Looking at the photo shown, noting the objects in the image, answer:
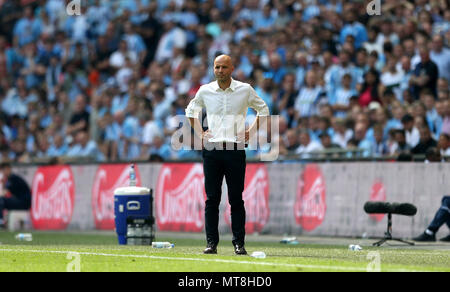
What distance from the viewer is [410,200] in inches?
773

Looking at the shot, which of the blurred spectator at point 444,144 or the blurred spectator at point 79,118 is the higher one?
the blurred spectator at point 79,118

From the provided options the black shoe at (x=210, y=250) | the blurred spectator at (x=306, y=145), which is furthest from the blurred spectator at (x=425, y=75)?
the black shoe at (x=210, y=250)

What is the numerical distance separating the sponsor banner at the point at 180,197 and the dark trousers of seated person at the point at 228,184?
8460mm

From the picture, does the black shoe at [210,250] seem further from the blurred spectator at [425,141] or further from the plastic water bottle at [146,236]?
the blurred spectator at [425,141]

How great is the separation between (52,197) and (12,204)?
101cm

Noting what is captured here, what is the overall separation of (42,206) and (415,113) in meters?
10.0

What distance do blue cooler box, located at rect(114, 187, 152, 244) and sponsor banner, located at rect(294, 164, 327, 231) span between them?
14.4 ft

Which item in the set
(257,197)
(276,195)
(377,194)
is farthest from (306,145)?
(377,194)

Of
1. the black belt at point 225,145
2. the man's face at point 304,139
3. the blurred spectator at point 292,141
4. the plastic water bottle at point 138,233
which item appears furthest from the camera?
the blurred spectator at point 292,141

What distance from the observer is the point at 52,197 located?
85.2 ft

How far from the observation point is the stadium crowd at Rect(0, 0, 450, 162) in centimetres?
2161

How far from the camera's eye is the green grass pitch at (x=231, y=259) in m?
11.6

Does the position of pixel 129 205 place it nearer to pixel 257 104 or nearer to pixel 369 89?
pixel 257 104
